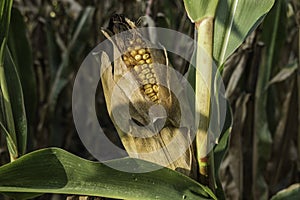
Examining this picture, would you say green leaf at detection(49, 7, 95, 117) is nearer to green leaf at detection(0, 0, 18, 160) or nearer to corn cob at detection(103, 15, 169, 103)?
green leaf at detection(0, 0, 18, 160)

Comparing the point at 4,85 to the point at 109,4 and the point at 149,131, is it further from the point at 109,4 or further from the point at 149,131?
the point at 109,4

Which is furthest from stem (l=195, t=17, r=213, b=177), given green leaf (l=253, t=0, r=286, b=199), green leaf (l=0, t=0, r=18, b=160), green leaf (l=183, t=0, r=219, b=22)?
green leaf (l=253, t=0, r=286, b=199)

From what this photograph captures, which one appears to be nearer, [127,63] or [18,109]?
[127,63]

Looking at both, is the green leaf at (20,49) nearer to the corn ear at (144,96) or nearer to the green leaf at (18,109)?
the green leaf at (18,109)

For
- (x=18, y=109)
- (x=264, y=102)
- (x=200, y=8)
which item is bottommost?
(x=264, y=102)

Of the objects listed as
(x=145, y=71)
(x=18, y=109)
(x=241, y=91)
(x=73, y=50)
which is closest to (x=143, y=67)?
(x=145, y=71)

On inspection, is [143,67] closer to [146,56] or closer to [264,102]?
[146,56]
